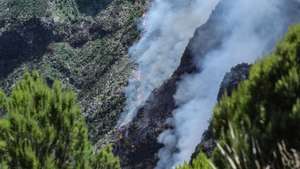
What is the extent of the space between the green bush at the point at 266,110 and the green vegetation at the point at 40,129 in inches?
488

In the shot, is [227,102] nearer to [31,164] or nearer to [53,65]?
[31,164]

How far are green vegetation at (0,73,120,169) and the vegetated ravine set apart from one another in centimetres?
3841

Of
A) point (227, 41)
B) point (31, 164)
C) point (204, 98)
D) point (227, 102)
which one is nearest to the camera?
point (227, 102)

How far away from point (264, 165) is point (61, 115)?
13991 mm

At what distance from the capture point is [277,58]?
966 cm

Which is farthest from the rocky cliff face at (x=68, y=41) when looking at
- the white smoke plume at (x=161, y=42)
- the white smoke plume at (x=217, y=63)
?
the white smoke plume at (x=217, y=63)

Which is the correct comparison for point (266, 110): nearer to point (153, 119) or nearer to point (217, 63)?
point (153, 119)

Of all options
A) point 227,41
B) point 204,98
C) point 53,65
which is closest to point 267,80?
point 204,98

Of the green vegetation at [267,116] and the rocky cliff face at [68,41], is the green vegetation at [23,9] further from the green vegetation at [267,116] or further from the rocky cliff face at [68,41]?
the green vegetation at [267,116]

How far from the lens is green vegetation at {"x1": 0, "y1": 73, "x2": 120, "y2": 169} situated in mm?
21547

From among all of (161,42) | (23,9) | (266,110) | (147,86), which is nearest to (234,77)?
(147,86)

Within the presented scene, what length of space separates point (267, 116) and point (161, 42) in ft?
286

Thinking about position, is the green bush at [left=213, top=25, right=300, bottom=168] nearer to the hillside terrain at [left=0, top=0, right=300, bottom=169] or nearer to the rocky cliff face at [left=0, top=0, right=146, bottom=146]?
the hillside terrain at [left=0, top=0, right=300, bottom=169]

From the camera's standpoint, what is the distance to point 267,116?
31.1 ft
